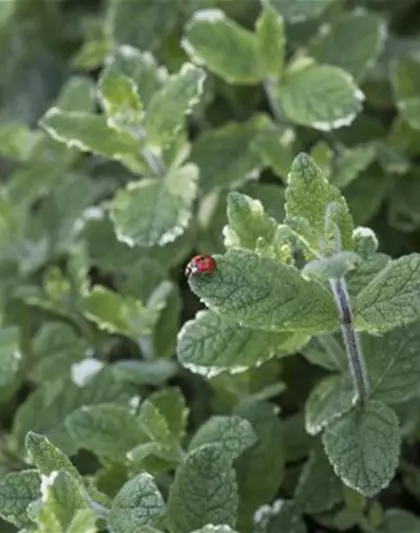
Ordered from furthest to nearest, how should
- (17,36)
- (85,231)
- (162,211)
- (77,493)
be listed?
(17,36) → (85,231) → (162,211) → (77,493)

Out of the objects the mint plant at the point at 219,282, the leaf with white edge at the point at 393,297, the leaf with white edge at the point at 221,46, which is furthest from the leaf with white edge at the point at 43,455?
the leaf with white edge at the point at 221,46

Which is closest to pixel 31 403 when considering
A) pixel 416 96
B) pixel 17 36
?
pixel 416 96

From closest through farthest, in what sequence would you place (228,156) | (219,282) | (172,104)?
(219,282)
(172,104)
(228,156)

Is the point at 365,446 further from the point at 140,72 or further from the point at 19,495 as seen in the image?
the point at 140,72

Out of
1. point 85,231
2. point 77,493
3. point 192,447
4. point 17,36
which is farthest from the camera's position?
point 17,36

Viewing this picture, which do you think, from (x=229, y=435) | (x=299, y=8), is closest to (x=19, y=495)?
(x=229, y=435)

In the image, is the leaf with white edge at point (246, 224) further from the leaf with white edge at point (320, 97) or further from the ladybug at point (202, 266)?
the leaf with white edge at point (320, 97)

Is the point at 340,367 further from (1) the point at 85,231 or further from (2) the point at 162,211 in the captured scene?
(1) the point at 85,231

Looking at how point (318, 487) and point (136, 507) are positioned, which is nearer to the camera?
point (136, 507)
